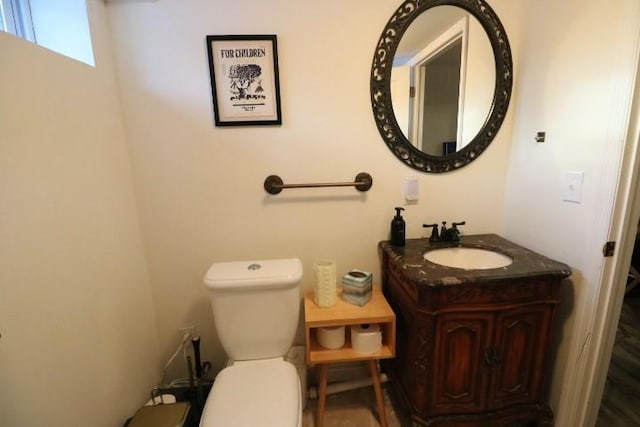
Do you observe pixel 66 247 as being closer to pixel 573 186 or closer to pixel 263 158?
pixel 263 158

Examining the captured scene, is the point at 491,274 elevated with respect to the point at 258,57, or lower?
lower

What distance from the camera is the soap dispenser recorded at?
1.49 metres

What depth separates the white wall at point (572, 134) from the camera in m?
1.03

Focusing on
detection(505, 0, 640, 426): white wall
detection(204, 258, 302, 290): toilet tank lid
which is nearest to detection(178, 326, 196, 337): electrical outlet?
detection(204, 258, 302, 290): toilet tank lid

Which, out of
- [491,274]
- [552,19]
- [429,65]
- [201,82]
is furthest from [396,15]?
[491,274]

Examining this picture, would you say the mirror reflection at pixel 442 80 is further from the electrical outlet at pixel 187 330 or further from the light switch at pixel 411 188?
the electrical outlet at pixel 187 330

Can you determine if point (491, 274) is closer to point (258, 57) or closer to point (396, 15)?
point (396, 15)

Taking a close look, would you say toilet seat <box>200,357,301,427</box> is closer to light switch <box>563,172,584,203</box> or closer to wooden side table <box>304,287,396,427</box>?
wooden side table <box>304,287,396,427</box>

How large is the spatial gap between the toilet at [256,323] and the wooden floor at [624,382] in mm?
1574

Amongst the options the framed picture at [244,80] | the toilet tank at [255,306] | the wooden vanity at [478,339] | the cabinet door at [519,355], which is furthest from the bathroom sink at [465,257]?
the framed picture at [244,80]

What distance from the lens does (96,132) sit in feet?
3.88

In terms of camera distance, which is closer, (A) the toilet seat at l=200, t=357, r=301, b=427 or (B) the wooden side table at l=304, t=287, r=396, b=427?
(A) the toilet seat at l=200, t=357, r=301, b=427

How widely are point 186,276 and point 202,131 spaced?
0.77 m

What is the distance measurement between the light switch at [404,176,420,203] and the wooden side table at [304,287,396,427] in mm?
574
